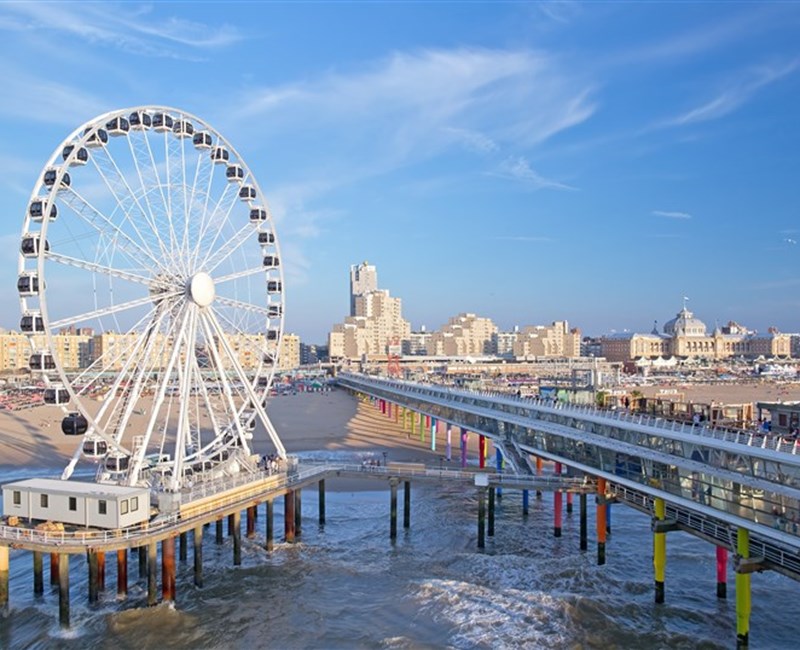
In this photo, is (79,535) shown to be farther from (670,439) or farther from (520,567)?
(670,439)

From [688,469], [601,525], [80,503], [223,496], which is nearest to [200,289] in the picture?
[223,496]

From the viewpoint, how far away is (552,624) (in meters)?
25.9

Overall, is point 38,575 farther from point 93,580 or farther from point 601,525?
point 601,525

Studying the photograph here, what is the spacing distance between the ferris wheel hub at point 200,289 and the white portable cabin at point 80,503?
365 inches

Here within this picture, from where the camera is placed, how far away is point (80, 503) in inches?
1102

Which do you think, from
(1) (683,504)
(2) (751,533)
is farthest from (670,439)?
(2) (751,533)

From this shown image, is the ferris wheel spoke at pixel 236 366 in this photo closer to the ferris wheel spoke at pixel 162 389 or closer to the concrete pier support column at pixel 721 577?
the ferris wheel spoke at pixel 162 389

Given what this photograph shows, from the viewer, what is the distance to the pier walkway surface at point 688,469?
22.2m

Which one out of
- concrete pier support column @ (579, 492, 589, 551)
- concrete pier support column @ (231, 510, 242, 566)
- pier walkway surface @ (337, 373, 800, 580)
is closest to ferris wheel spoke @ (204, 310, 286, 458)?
concrete pier support column @ (231, 510, 242, 566)

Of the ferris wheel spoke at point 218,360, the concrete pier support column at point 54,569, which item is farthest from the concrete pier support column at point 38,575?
the ferris wheel spoke at point 218,360

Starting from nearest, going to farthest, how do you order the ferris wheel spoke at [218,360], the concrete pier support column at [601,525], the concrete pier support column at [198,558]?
the concrete pier support column at [198,558] → the concrete pier support column at [601,525] → the ferris wheel spoke at [218,360]

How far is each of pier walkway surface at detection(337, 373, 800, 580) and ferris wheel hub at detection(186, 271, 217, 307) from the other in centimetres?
1773

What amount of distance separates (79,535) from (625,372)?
18704 cm

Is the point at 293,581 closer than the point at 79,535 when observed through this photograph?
No
